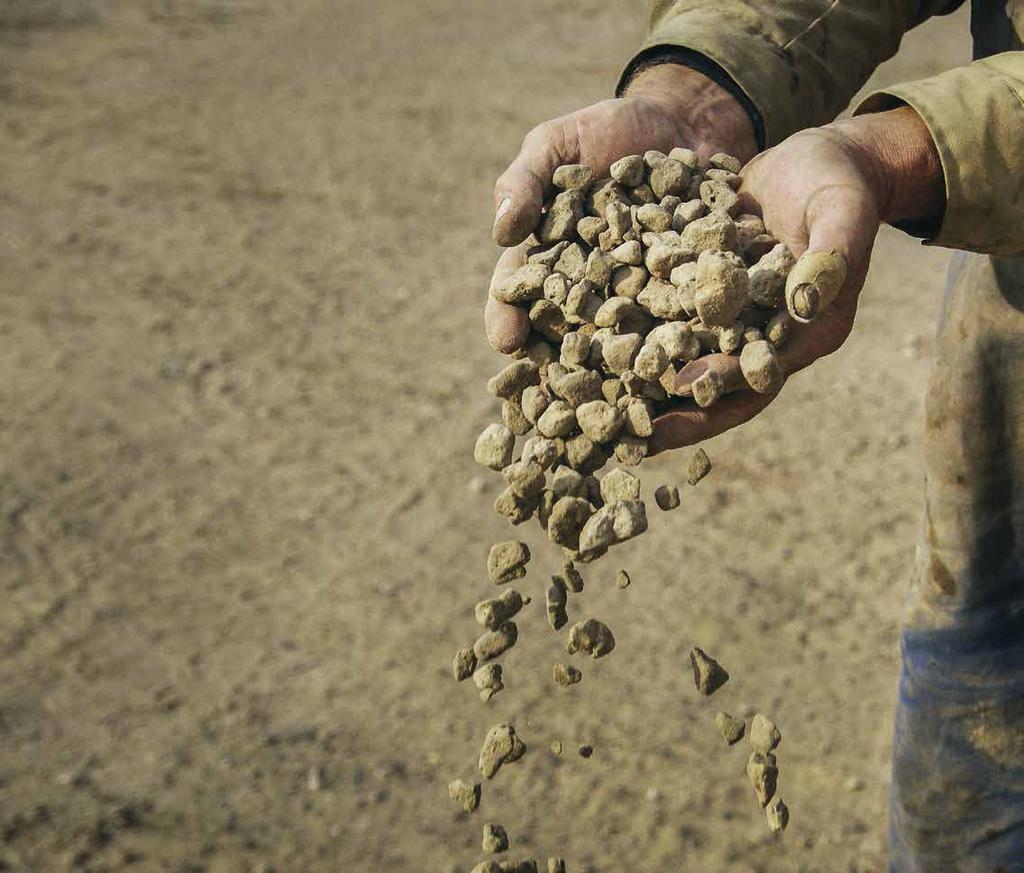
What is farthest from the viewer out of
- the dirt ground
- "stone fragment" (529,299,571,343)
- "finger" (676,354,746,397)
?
the dirt ground

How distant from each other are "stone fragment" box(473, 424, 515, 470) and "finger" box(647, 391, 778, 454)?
0.21 metres

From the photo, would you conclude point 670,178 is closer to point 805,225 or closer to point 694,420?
point 805,225

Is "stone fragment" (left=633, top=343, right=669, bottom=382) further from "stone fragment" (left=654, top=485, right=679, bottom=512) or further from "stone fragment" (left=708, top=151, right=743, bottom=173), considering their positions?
"stone fragment" (left=708, top=151, right=743, bottom=173)

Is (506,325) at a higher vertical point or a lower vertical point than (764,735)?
higher

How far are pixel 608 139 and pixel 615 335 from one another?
0.34 metres

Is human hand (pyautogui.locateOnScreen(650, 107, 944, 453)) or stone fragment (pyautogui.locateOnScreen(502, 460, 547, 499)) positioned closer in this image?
human hand (pyautogui.locateOnScreen(650, 107, 944, 453))

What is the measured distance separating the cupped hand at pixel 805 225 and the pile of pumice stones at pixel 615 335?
18 mm

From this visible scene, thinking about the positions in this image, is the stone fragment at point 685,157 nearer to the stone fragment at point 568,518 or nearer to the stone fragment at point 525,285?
the stone fragment at point 525,285

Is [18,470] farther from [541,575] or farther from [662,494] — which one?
[662,494]

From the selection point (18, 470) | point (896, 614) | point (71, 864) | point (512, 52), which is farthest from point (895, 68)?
point (71, 864)

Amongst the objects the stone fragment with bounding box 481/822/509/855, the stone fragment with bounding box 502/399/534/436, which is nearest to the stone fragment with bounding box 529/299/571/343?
the stone fragment with bounding box 502/399/534/436

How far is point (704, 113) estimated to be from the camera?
1818 millimetres

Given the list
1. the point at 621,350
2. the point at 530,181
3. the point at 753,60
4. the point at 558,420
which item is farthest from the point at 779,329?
the point at 753,60

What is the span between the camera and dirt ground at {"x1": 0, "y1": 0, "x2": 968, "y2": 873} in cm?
222
